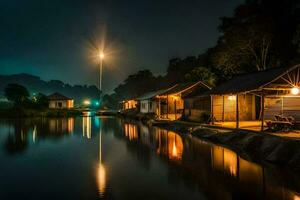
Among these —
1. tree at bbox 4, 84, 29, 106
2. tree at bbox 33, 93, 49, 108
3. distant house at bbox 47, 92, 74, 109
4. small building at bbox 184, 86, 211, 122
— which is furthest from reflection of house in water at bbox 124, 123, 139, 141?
distant house at bbox 47, 92, 74, 109

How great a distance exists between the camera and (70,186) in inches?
386

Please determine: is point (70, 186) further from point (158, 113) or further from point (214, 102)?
point (158, 113)

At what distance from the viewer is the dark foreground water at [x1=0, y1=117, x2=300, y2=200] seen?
8.87 meters

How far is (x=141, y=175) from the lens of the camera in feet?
36.9

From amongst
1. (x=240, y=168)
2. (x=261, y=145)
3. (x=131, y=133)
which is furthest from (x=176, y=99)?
(x=240, y=168)

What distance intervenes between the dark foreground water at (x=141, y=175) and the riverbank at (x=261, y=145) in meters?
0.92

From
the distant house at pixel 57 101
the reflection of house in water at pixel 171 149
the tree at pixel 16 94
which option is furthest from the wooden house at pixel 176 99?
the distant house at pixel 57 101

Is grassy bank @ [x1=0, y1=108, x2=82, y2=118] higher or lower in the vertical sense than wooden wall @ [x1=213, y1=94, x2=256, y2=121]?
lower

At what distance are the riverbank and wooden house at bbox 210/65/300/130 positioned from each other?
1757 millimetres

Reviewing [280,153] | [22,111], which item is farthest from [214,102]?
[22,111]

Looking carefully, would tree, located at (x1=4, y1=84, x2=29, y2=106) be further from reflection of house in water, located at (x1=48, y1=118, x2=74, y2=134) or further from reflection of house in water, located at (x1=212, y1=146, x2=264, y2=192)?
reflection of house in water, located at (x1=212, y1=146, x2=264, y2=192)

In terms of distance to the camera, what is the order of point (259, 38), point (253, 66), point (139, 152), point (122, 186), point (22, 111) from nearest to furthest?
point (122, 186)
point (139, 152)
point (259, 38)
point (253, 66)
point (22, 111)

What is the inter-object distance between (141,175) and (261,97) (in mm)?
11946

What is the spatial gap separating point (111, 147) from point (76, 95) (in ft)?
621
